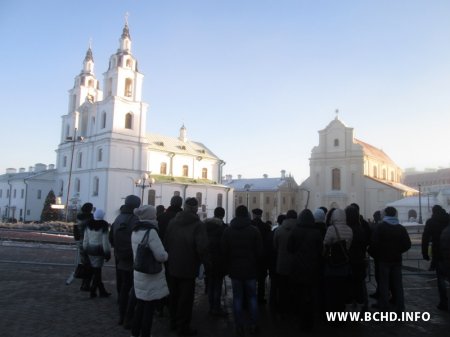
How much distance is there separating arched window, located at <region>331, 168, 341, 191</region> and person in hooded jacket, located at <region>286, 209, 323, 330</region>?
5914 centimetres

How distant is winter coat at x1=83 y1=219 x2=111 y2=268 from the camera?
358 inches

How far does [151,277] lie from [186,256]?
38.4 inches

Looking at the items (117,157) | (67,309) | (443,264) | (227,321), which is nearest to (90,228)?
(67,309)

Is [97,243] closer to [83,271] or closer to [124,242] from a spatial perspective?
[83,271]

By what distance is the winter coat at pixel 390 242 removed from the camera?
27.1 feet

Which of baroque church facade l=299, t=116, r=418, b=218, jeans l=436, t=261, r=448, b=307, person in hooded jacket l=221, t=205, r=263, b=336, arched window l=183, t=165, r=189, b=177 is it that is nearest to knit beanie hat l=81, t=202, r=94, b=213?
person in hooded jacket l=221, t=205, r=263, b=336

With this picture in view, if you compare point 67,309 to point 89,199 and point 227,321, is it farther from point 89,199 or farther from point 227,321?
point 89,199

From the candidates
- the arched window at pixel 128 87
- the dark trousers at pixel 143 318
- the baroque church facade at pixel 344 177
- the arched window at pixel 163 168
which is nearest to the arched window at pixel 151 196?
the arched window at pixel 163 168

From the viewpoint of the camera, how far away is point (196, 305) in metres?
9.13

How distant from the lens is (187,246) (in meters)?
6.92

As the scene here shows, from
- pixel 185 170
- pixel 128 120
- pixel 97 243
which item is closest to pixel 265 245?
pixel 97 243

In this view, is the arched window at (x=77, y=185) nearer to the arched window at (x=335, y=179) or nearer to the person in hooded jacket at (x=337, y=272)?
the arched window at (x=335, y=179)

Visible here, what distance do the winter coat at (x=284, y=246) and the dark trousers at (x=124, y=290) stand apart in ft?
9.09

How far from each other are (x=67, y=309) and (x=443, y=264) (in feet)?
24.4
